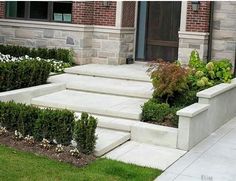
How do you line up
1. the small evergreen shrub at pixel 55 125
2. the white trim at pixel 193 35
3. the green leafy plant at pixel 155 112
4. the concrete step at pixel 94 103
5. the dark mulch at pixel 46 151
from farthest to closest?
1. the white trim at pixel 193 35
2. the concrete step at pixel 94 103
3. the green leafy plant at pixel 155 112
4. the small evergreen shrub at pixel 55 125
5. the dark mulch at pixel 46 151

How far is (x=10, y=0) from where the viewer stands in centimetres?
1541

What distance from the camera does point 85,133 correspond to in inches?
298

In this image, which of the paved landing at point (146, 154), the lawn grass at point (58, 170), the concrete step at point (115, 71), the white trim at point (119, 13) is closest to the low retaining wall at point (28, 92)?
the concrete step at point (115, 71)

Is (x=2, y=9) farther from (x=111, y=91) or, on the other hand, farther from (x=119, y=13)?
(x=111, y=91)

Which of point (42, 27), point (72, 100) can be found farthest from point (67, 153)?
point (42, 27)

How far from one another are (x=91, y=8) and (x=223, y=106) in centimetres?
540

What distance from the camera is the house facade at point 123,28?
1337 centimetres

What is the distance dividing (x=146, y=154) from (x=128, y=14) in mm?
7153

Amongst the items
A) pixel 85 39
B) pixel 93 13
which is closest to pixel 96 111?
pixel 85 39

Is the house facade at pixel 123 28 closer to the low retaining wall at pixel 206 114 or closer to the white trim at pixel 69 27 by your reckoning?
the white trim at pixel 69 27

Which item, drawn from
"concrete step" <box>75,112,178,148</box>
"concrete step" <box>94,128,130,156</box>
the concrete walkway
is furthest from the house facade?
"concrete step" <box>94,128,130,156</box>

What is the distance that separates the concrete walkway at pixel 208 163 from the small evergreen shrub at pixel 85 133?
1.16m

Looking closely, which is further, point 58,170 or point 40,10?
point 40,10

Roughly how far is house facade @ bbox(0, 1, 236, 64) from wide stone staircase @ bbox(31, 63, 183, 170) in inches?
28.7
